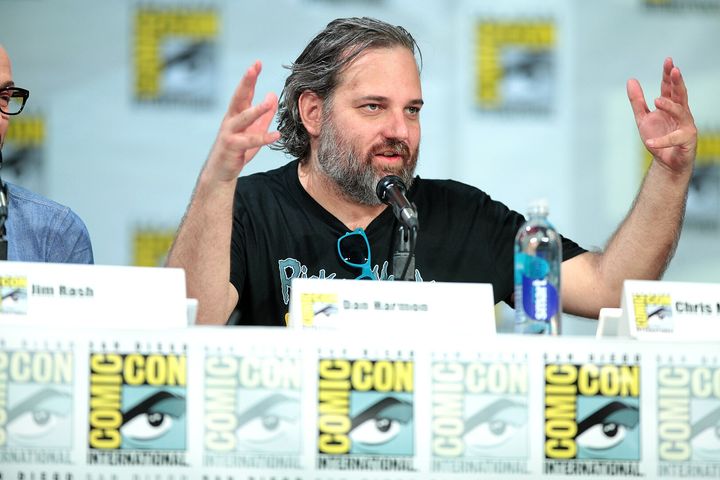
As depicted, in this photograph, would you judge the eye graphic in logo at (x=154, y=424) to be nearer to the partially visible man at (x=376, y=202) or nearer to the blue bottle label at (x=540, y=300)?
the blue bottle label at (x=540, y=300)

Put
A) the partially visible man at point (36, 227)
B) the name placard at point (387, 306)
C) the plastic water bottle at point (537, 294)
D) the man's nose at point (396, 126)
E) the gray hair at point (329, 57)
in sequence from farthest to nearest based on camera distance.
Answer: the gray hair at point (329, 57)
the man's nose at point (396, 126)
the partially visible man at point (36, 227)
the plastic water bottle at point (537, 294)
the name placard at point (387, 306)

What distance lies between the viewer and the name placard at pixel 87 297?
154 cm

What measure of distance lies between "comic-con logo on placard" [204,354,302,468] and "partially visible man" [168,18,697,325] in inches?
28.2

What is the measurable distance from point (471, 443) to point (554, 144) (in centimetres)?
233

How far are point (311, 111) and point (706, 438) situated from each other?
1.59 m

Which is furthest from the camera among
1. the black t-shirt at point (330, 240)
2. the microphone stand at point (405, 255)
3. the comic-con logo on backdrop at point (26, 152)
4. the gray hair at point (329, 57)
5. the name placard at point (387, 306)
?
the comic-con logo on backdrop at point (26, 152)

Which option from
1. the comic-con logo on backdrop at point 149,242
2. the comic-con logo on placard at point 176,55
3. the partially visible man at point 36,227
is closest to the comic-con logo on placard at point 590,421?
the partially visible man at point 36,227

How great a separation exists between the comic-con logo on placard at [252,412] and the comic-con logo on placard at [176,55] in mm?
2231

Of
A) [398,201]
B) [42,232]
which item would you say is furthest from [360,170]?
[42,232]

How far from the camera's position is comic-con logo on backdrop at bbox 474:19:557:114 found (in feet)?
12.1

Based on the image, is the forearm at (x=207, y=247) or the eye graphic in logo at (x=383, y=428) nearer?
the eye graphic in logo at (x=383, y=428)

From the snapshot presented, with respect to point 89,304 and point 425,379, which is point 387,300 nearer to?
point 425,379

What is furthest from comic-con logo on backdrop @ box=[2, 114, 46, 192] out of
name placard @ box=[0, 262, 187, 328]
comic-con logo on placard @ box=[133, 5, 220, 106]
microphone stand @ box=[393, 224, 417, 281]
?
name placard @ box=[0, 262, 187, 328]

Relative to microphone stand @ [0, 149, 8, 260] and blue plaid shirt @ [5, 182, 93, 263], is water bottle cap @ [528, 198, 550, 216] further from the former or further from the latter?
blue plaid shirt @ [5, 182, 93, 263]
